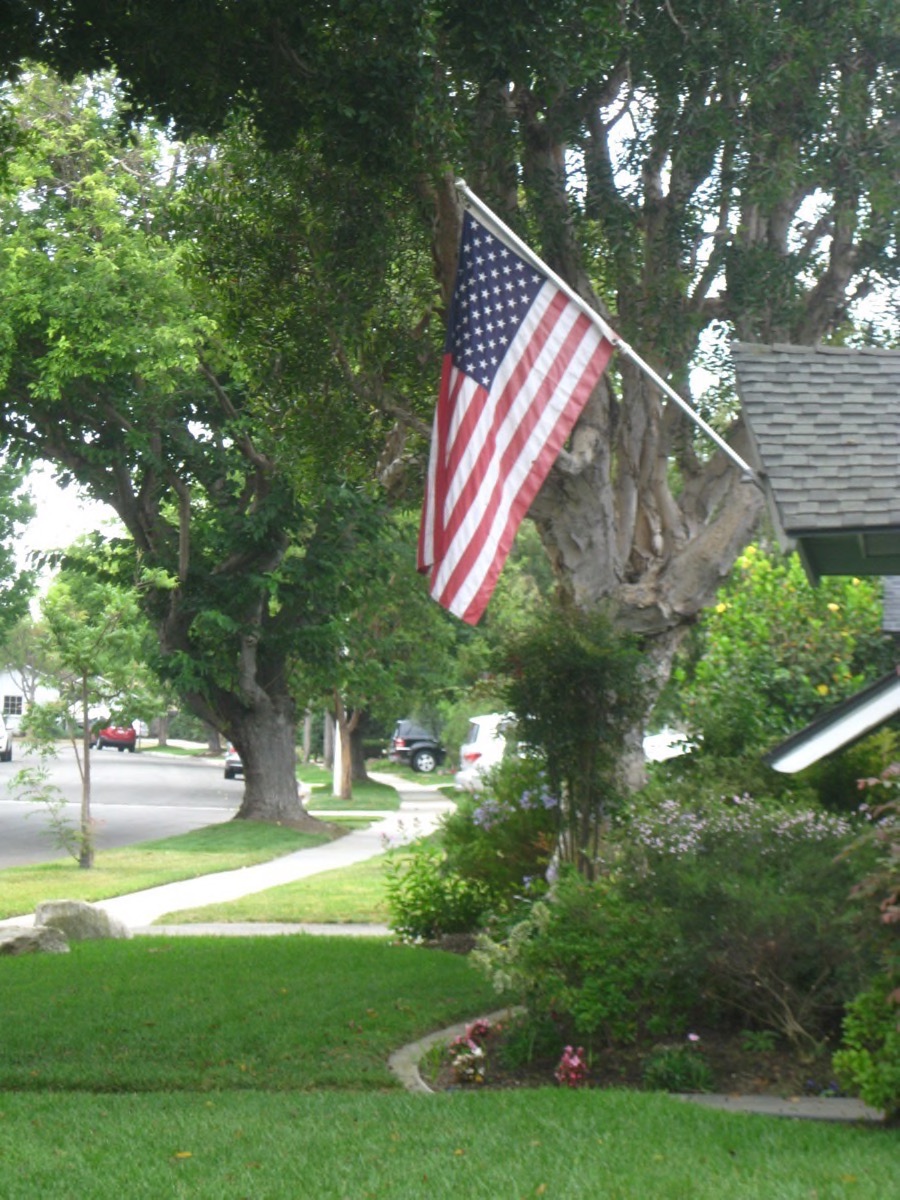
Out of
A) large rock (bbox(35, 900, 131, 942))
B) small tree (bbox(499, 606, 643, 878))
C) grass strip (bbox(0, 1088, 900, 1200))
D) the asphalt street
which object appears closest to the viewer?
grass strip (bbox(0, 1088, 900, 1200))

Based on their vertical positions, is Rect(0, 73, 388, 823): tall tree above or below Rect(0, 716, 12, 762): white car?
above

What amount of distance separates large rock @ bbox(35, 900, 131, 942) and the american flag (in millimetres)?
6087

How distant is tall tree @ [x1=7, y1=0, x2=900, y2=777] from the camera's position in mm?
12320

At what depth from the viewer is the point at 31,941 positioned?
13.1 m

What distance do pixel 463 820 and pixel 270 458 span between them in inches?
469

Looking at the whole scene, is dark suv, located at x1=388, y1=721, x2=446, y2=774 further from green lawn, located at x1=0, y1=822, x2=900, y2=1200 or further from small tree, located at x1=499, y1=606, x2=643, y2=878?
small tree, located at x1=499, y1=606, x2=643, y2=878

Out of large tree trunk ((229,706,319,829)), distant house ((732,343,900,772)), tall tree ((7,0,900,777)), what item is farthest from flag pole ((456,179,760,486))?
large tree trunk ((229,706,319,829))

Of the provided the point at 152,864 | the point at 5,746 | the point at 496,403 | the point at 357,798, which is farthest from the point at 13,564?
the point at 496,403

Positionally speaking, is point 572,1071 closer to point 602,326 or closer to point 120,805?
point 602,326

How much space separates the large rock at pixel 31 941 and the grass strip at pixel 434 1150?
208 inches

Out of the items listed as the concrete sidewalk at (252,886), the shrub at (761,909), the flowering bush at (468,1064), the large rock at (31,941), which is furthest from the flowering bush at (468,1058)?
the concrete sidewalk at (252,886)

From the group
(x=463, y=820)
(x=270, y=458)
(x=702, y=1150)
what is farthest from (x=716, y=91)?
(x=270, y=458)

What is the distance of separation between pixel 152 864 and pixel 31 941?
991 centimetres

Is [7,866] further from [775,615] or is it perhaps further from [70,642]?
[775,615]
